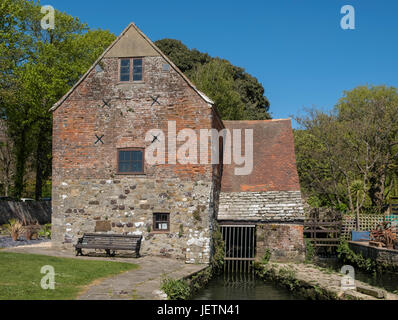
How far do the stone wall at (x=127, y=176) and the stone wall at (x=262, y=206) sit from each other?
1051 millimetres

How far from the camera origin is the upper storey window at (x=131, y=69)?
18.4 m

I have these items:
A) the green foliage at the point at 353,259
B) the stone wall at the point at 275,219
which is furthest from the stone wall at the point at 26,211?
the green foliage at the point at 353,259

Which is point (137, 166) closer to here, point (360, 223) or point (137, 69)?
point (137, 69)

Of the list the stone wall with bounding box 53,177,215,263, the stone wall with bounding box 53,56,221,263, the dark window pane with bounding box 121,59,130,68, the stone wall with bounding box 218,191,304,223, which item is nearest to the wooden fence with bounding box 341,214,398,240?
the stone wall with bounding box 218,191,304,223

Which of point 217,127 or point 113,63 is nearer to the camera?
point 113,63

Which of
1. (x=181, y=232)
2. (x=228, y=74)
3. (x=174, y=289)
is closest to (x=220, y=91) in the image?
(x=228, y=74)

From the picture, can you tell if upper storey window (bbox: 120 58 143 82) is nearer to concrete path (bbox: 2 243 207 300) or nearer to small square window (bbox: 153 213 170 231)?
small square window (bbox: 153 213 170 231)

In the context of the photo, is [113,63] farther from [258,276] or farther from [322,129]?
[322,129]

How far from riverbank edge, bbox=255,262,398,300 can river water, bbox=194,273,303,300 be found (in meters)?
0.31

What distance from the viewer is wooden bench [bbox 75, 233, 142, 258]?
A: 659 inches

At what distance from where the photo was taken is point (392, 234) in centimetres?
2094

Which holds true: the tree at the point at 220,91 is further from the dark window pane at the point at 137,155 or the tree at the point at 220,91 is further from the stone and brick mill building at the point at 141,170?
the dark window pane at the point at 137,155
